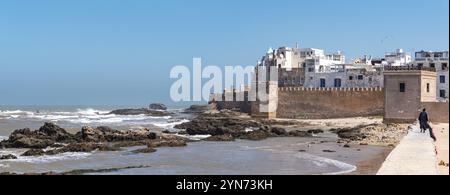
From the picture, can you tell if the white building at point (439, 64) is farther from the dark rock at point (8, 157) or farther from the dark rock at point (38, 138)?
the dark rock at point (8, 157)

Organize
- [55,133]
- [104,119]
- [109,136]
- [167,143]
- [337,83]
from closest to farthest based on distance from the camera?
[167,143], [109,136], [55,133], [337,83], [104,119]

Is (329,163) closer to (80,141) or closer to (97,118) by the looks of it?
(80,141)

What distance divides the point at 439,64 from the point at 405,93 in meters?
12.9

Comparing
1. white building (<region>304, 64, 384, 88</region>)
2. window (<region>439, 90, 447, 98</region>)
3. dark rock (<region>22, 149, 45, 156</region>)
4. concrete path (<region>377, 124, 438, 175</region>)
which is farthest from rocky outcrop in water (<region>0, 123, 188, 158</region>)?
white building (<region>304, 64, 384, 88</region>)

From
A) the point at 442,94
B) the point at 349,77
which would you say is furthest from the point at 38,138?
the point at 349,77

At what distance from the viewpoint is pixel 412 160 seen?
934cm

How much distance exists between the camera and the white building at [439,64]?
1339 inches

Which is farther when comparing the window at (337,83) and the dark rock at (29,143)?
the window at (337,83)

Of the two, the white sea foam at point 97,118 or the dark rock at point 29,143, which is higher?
the dark rock at point 29,143

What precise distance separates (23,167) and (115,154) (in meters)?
3.25

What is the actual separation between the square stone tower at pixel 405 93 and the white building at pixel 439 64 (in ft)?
28.6

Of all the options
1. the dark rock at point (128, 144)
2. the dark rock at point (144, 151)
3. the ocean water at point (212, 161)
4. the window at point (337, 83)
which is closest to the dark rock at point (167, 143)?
the dark rock at point (128, 144)

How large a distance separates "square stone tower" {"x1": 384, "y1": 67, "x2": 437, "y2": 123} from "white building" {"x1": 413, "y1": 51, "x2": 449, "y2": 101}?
8.71 metres
